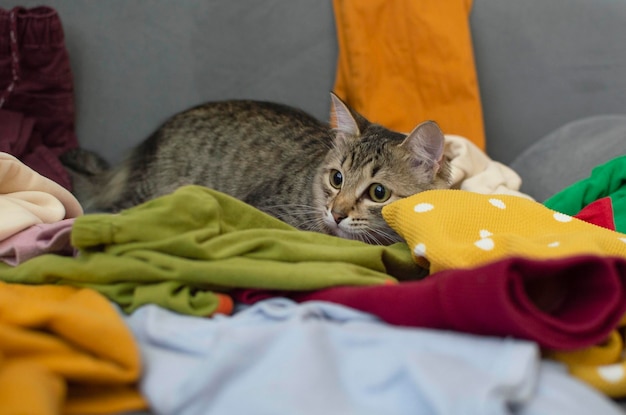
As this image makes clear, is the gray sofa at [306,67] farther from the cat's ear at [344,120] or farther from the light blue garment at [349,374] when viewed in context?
the light blue garment at [349,374]

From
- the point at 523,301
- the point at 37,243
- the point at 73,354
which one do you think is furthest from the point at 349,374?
the point at 37,243

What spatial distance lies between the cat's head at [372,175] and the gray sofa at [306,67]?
1.52 feet

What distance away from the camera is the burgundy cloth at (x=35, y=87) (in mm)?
1617

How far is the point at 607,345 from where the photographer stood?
2.57ft

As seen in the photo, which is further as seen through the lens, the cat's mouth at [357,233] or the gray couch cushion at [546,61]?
Answer: the gray couch cushion at [546,61]

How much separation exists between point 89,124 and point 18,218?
789 millimetres

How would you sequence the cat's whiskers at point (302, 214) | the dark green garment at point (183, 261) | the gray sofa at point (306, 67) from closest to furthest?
the dark green garment at point (183, 261)
the cat's whiskers at point (302, 214)
the gray sofa at point (306, 67)

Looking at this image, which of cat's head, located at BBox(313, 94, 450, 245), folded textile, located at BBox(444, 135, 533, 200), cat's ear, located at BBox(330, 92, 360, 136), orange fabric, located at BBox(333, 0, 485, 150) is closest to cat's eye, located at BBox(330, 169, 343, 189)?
cat's head, located at BBox(313, 94, 450, 245)

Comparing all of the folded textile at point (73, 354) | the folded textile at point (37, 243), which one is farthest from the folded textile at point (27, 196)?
the folded textile at point (73, 354)

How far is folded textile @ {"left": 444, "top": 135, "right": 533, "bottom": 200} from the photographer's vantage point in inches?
62.3

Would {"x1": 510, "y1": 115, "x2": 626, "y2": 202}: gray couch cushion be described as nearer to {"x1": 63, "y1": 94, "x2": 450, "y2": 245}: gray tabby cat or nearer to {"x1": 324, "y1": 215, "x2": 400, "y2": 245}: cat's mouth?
{"x1": 63, "y1": 94, "x2": 450, "y2": 245}: gray tabby cat

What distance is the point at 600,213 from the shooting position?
1.26 metres

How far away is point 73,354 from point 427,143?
0.93 metres

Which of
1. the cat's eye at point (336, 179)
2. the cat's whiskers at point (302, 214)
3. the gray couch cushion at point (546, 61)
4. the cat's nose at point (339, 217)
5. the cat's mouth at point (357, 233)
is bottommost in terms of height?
the cat's whiskers at point (302, 214)
